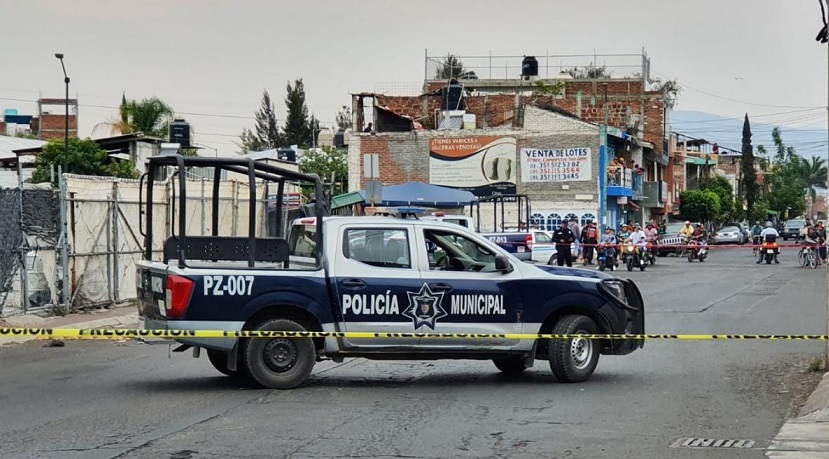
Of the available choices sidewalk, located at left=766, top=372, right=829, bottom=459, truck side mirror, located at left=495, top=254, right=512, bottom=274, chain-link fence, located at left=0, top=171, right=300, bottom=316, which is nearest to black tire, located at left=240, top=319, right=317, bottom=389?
truck side mirror, located at left=495, top=254, right=512, bottom=274

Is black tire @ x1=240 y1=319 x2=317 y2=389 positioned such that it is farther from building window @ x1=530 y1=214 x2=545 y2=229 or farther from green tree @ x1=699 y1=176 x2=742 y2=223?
green tree @ x1=699 y1=176 x2=742 y2=223

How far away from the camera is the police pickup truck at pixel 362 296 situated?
36.8ft

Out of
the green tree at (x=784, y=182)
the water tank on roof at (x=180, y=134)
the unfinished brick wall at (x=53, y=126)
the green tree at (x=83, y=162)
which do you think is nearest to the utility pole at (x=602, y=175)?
the water tank on roof at (x=180, y=134)

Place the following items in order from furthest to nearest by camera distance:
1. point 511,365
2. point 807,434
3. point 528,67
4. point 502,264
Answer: point 528,67 < point 511,365 < point 502,264 < point 807,434

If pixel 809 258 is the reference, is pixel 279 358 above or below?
below

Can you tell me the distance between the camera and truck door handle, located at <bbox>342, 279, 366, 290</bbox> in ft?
37.7

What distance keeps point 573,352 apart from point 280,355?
3.18m

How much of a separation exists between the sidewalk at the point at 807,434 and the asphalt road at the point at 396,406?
143 mm

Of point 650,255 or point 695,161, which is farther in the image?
point 695,161

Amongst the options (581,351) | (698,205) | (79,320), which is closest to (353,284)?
(581,351)

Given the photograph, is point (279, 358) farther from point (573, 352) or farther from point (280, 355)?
point (573, 352)

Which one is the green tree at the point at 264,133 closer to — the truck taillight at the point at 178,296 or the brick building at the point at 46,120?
the brick building at the point at 46,120

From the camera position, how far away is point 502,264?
1178cm

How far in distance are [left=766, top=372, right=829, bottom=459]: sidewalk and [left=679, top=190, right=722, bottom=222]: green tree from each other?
7206 centimetres
